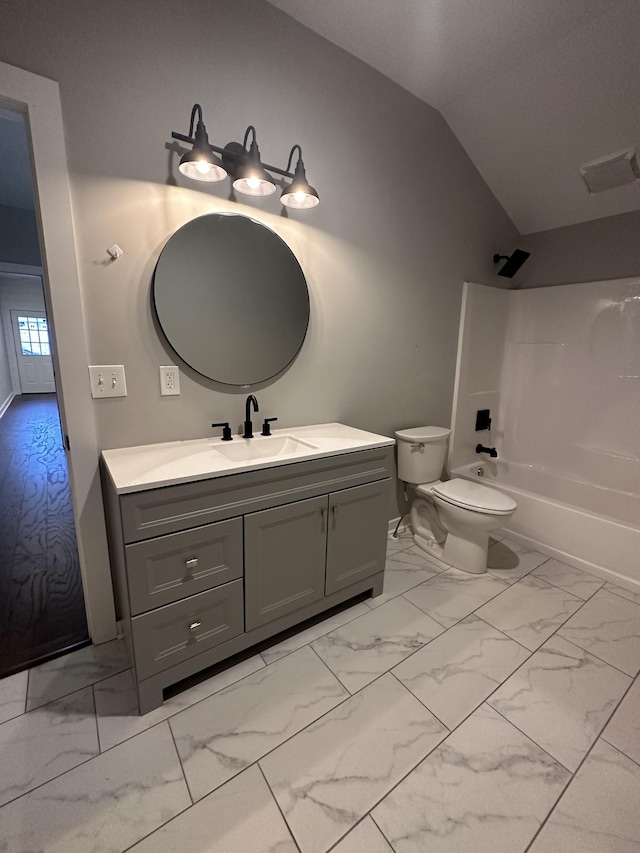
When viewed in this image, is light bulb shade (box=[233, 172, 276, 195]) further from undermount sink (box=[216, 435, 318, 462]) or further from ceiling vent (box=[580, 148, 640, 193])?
ceiling vent (box=[580, 148, 640, 193])

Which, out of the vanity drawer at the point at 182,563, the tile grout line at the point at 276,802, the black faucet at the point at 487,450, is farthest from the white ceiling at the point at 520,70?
the tile grout line at the point at 276,802

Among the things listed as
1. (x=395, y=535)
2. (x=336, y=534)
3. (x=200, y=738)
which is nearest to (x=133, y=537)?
(x=200, y=738)

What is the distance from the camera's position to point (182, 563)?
1271mm

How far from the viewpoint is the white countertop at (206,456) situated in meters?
1.22

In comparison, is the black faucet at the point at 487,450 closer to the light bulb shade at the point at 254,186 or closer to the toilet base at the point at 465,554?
the toilet base at the point at 465,554

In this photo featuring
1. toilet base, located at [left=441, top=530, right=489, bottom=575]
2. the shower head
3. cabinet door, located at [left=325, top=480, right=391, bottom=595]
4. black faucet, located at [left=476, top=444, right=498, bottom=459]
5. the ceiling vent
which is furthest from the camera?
black faucet, located at [left=476, top=444, right=498, bottom=459]

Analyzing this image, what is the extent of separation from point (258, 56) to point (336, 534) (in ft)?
6.90

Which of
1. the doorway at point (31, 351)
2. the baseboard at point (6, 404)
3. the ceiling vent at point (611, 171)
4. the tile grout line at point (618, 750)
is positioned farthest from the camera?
the doorway at point (31, 351)

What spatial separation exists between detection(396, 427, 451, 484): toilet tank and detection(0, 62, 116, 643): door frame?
1701mm

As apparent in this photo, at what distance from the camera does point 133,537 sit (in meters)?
1.16

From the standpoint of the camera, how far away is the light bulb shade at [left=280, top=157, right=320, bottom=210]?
61.1 inches

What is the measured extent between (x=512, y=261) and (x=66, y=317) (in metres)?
2.85

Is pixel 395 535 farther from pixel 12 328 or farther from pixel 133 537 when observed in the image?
pixel 12 328

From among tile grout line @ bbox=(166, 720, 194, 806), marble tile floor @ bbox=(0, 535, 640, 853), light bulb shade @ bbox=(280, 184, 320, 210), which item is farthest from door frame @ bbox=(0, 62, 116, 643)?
light bulb shade @ bbox=(280, 184, 320, 210)
